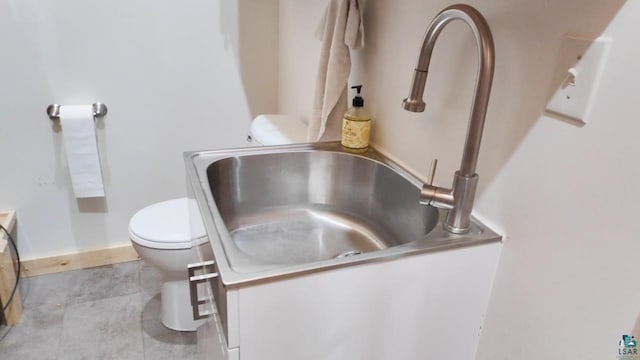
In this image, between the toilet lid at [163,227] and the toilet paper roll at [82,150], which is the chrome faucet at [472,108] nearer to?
the toilet lid at [163,227]

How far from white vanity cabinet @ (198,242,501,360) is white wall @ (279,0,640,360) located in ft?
0.21

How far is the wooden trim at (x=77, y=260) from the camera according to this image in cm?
212

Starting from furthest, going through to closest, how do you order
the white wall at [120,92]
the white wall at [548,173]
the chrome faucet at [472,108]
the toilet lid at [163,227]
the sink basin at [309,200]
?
the white wall at [120,92] < the toilet lid at [163,227] < the sink basin at [309,200] < the chrome faucet at [472,108] < the white wall at [548,173]

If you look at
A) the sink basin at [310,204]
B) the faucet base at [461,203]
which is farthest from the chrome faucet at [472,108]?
the sink basin at [310,204]

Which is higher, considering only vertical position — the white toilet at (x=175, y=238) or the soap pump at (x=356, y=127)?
the soap pump at (x=356, y=127)

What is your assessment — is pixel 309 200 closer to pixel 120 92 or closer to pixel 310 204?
pixel 310 204

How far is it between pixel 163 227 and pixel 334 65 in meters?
0.94

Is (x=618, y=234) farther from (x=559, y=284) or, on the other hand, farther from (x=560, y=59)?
(x=560, y=59)

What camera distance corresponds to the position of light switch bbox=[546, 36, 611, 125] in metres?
0.65

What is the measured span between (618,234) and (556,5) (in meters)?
0.38

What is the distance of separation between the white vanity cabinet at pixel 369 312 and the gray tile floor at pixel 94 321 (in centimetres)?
97

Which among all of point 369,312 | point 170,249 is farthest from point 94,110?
point 369,312

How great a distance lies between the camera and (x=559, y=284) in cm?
74

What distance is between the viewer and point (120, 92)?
206 cm
